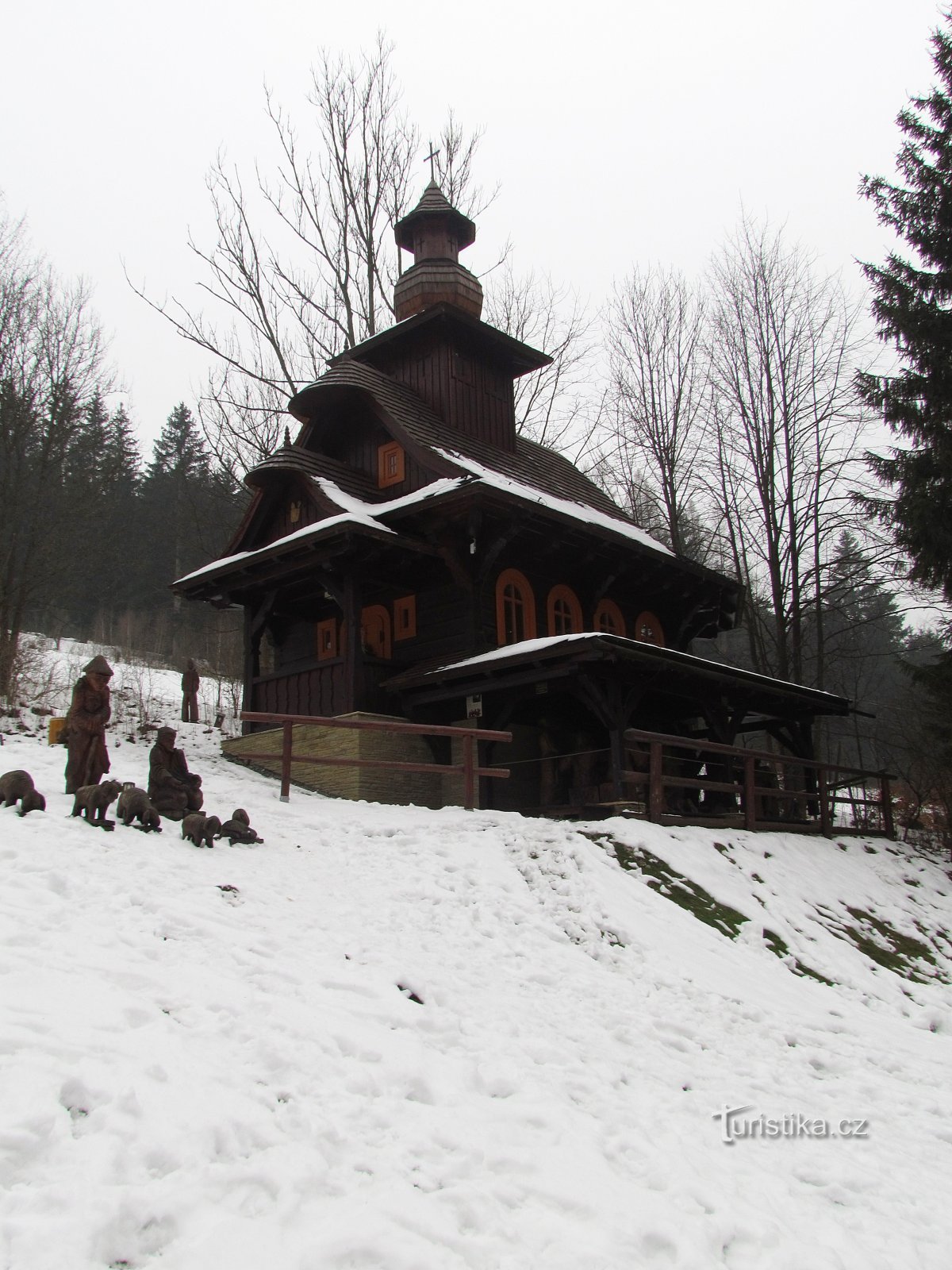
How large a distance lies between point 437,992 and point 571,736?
11.1 metres

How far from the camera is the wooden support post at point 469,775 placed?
1255 cm

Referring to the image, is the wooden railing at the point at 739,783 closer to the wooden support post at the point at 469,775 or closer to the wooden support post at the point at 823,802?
the wooden support post at the point at 823,802

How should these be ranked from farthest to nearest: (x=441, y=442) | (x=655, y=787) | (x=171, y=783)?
(x=441, y=442) → (x=655, y=787) → (x=171, y=783)

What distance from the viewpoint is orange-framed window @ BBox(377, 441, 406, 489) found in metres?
18.7

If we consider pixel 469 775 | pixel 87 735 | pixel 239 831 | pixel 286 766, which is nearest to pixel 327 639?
pixel 286 766

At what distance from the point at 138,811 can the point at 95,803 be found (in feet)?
1.28

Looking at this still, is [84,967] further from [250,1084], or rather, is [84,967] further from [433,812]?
[433,812]

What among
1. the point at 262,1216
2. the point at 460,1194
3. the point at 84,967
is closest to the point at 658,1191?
the point at 460,1194

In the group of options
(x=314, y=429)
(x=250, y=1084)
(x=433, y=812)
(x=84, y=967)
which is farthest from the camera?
(x=314, y=429)

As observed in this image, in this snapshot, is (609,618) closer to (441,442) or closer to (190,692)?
(441,442)

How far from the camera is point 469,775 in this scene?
496 inches

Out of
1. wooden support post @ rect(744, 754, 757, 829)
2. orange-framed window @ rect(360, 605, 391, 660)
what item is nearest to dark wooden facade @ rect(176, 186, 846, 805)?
orange-framed window @ rect(360, 605, 391, 660)

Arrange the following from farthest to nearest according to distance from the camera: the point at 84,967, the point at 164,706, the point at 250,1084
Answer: the point at 164,706 → the point at 84,967 → the point at 250,1084

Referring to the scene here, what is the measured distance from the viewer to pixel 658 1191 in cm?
501
